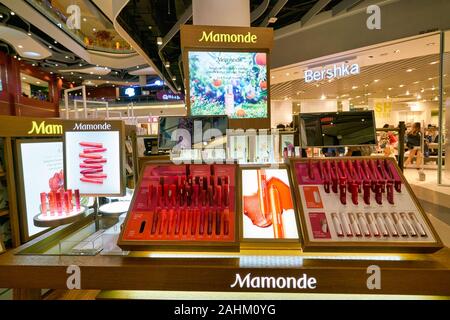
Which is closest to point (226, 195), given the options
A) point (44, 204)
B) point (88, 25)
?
point (44, 204)

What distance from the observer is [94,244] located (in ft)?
4.21

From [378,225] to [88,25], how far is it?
16964mm

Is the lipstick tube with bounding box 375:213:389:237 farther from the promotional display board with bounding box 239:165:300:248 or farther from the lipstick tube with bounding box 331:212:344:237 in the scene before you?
the promotional display board with bounding box 239:165:300:248

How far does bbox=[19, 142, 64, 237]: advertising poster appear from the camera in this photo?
169 cm

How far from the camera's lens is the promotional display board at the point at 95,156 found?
1.44 meters

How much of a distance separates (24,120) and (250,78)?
5.69 ft

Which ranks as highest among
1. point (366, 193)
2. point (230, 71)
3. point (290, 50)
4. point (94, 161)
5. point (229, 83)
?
point (290, 50)

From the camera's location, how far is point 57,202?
1428 millimetres

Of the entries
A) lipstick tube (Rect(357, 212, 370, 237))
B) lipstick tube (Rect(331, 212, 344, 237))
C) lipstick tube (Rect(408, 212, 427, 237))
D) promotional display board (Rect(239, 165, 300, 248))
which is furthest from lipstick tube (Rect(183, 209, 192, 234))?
lipstick tube (Rect(408, 212, 427, 237))

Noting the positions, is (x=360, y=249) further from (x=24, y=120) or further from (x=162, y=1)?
(x=162, y=1)

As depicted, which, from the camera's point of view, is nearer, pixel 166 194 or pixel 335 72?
pixel 166 194

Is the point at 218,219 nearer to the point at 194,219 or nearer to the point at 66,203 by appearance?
the point at 194,219

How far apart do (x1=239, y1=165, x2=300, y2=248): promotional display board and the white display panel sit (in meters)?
0.67
